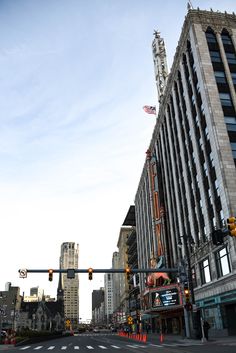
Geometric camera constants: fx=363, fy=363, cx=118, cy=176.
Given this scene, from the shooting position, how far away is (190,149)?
167 feet

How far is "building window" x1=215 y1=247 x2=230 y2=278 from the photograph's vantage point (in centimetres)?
3797

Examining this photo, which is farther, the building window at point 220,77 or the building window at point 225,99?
the building window at point 220,77

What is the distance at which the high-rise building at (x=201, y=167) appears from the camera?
128 ft

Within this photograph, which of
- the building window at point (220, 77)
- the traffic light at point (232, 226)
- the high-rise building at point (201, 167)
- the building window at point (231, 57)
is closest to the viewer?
the traffic light at point (232, 226)

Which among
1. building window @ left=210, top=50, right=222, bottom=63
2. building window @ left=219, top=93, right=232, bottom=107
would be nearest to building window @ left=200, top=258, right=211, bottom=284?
building window @ left=219, top=93, right=232, bottom=107

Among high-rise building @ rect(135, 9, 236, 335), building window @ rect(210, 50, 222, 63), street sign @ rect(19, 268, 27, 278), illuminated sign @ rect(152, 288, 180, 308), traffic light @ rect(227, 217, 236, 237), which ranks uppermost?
building window @ rect(210, 50, 222, 63)

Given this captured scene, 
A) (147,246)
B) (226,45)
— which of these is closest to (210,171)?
(226,45)

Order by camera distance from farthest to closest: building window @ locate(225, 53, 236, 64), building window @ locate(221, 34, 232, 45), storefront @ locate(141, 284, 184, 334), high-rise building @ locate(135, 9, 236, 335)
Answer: storefront @ locate(141, 284, 184, 334)
building window @ locate(221, 34, 232, 45)
building window @ locate(225, 53, 236, 64)
high-rise building @ locate(135, 9, 236, 335)

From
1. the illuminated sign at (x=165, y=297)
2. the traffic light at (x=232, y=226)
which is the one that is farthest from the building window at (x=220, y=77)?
the traffic light at (x=232, y=226)

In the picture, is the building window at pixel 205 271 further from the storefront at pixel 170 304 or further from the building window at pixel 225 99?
the building window at pixel 225 99

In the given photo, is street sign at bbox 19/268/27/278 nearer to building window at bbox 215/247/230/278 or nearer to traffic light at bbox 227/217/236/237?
A: building window at bbox 215/247/230/278

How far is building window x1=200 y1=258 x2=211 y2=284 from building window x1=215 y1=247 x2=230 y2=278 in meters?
3.39

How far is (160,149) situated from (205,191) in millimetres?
27701

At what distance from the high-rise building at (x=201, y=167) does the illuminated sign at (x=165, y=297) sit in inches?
32.8
